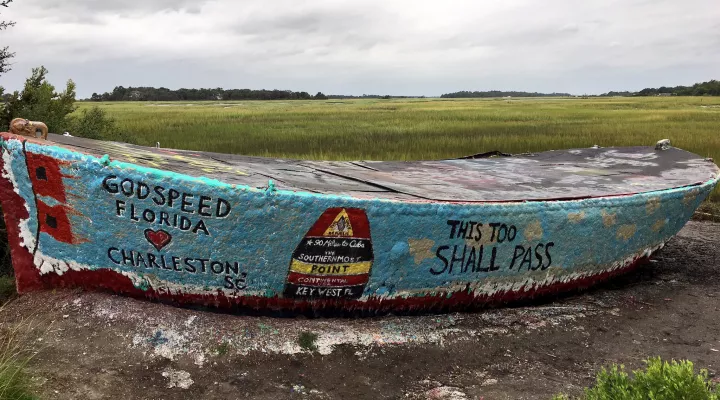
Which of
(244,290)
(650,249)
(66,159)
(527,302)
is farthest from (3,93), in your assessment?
(650,249)

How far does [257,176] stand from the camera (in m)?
3.06

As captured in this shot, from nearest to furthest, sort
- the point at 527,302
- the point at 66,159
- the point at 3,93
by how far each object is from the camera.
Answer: the point at 66,159
the point at 527,302
the point at 3,93

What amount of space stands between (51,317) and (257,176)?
Answer: 1.21 metres

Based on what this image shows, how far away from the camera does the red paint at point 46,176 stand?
2.38 m

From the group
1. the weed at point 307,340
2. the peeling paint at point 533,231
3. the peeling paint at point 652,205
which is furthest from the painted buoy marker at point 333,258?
the peeling paint at point 652,205

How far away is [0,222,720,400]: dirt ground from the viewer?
88.0 inches

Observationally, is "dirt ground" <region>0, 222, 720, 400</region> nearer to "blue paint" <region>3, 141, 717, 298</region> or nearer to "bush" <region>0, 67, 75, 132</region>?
"blue paint" <region>3, 141, 717, 298</region>

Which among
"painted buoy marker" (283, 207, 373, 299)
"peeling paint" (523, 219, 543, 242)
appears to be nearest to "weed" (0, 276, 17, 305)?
"painted buoy marker" (283, 207, 373, 299)

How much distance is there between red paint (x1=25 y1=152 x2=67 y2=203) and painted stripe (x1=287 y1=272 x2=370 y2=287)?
110 cm

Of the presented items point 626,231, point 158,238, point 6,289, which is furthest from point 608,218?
point 6,289

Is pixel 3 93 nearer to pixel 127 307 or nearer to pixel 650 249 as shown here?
pixel 127 307

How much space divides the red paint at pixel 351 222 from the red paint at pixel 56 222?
3.63 ft

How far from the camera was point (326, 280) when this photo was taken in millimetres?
2598

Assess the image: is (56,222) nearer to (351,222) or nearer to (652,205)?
(351,222)
